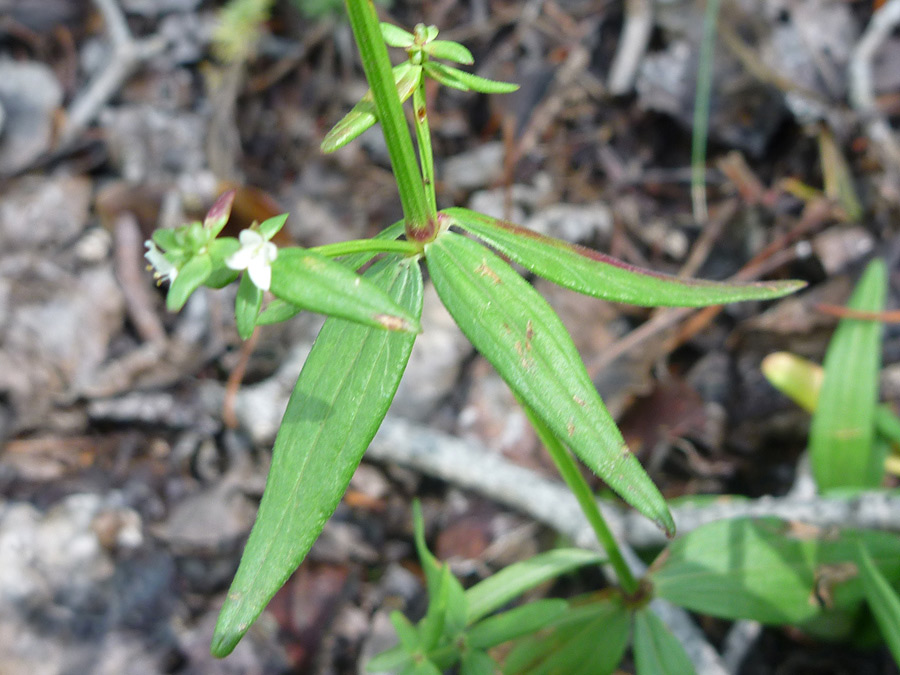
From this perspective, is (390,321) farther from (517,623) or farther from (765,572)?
(765,572)

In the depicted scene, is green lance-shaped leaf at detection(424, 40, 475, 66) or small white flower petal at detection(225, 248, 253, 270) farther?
green lance-shaped leaf at detection(424, 40, 475, 66)

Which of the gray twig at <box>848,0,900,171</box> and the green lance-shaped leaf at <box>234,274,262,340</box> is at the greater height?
the green lance-shaped leaf at <box>234,274,262,340</box>

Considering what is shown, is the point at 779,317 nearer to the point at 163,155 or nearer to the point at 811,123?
the point at 811,123

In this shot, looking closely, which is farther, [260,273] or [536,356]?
[536,356]

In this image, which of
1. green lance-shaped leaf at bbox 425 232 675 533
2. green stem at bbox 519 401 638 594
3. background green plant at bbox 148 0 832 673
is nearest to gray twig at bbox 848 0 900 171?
background green plant at bbox 148 0 832 673

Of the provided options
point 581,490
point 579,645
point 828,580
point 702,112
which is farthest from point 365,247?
point 702,112

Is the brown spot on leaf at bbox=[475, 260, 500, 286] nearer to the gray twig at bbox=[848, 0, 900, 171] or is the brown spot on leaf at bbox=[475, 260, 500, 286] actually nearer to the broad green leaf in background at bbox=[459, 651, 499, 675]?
the broad green leaf in background at bbox=[459, 651, 499, 675]

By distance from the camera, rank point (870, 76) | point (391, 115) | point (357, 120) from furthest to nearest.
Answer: point (870, 76) → point (357, 120) → point (391, 115)
